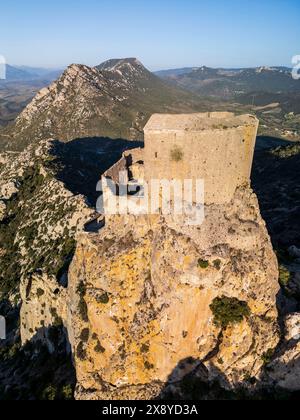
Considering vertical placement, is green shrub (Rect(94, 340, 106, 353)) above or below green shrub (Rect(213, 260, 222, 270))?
below

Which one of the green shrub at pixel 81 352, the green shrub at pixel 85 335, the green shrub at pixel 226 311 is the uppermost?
the green shrub at pixel 226 311

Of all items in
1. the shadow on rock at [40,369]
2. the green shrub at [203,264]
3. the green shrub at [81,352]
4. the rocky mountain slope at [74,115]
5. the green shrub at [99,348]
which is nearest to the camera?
the green shrub at [203,264]

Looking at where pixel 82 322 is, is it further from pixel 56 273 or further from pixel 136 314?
pixel 56 273

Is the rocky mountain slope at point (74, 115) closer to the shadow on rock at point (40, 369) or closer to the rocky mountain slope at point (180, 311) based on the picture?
the shadow on rock at point (40, 369)

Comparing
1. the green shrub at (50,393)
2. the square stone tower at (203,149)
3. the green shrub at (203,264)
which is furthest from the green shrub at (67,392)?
the square stone tower at (203,149)

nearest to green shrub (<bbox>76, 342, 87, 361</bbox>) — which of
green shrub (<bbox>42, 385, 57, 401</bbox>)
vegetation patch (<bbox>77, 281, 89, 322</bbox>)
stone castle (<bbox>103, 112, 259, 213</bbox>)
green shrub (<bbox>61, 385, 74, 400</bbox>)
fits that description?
vegetation patch (<bbox>77, 281, 89, 322</bbox>)

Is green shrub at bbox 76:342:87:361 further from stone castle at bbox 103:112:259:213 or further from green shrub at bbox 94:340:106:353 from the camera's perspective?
stone castle at bbox 103:112:259:213

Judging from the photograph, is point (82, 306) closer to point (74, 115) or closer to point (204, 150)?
point (204, 150)
